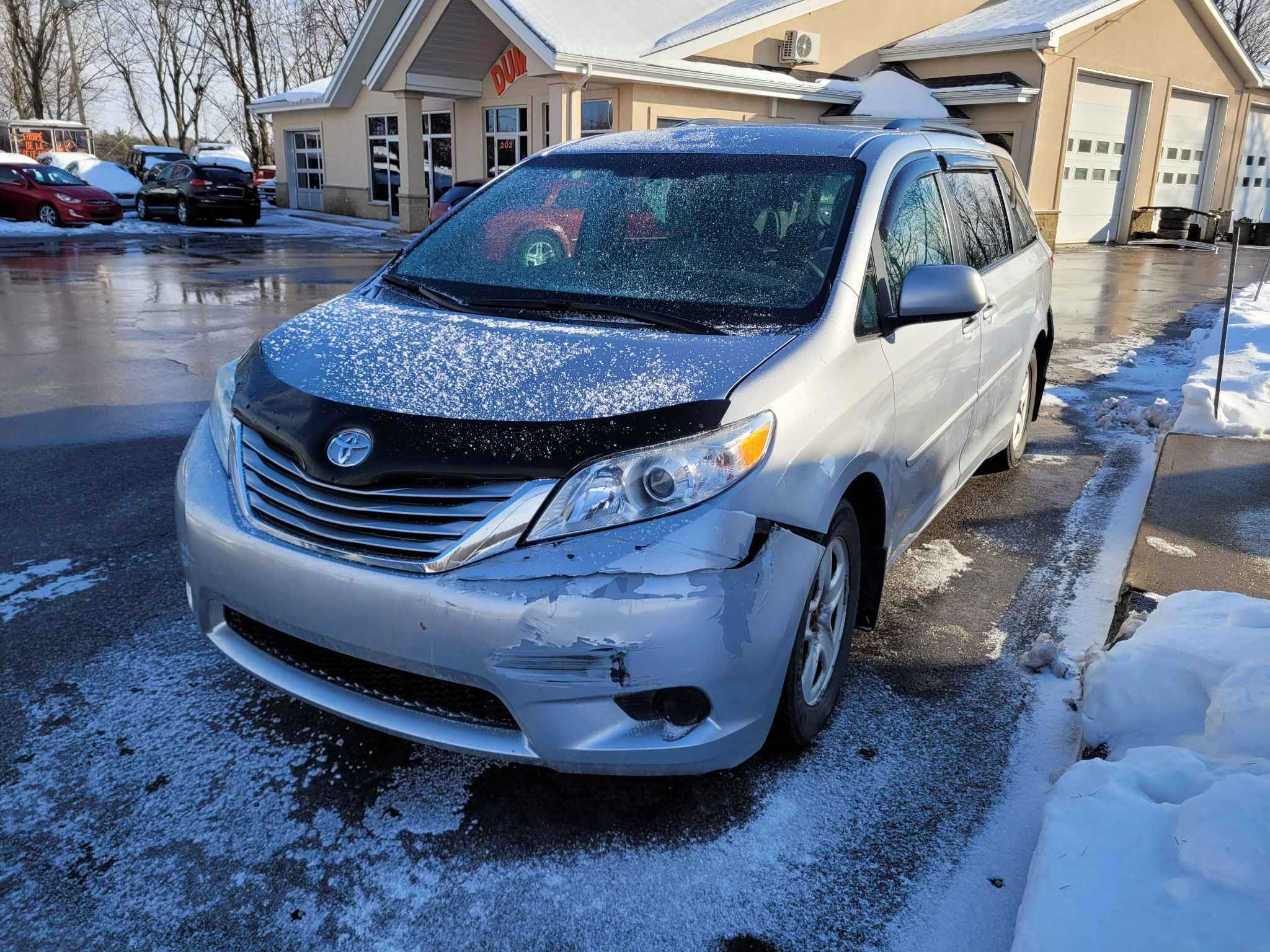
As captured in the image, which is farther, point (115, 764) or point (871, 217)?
point (871, 217)

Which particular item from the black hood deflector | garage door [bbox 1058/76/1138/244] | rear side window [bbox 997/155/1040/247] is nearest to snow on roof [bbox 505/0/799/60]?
garage door [bbox 1058/76/1138/244]

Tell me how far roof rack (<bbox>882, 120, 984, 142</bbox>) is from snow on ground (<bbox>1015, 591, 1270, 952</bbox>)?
2263 millimetres

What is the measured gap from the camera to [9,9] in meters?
48.1

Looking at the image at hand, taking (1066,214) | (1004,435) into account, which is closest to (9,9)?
(1066,214)

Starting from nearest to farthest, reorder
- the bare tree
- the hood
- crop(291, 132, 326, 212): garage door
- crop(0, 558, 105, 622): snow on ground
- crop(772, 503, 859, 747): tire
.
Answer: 1. the hood
2. crop(772, 503, 859, 747): tire
3. crop(0, 558, 105, 622): snow on ground
4. crop(291, 132, 326, 212): garage door
5. the bare tree

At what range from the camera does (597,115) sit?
65.1 ft

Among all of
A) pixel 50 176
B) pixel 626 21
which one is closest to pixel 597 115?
pixel 626 21

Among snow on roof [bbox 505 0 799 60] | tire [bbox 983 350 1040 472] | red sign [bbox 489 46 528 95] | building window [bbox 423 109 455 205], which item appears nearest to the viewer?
tire [bbox 983 350 1040 472]

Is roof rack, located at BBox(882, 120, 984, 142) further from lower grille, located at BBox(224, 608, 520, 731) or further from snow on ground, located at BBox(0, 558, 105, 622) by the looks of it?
snow on ground, located at BBox(0, 558, 105, 622)

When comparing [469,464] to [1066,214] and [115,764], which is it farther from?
[1066,214]

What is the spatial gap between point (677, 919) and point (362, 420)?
142 cm

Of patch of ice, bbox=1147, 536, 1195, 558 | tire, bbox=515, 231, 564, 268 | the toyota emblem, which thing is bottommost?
patch of ice, bbox=1147, 536, 1195, 558

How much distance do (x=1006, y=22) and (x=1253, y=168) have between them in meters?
10.2

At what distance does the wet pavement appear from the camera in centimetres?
240
